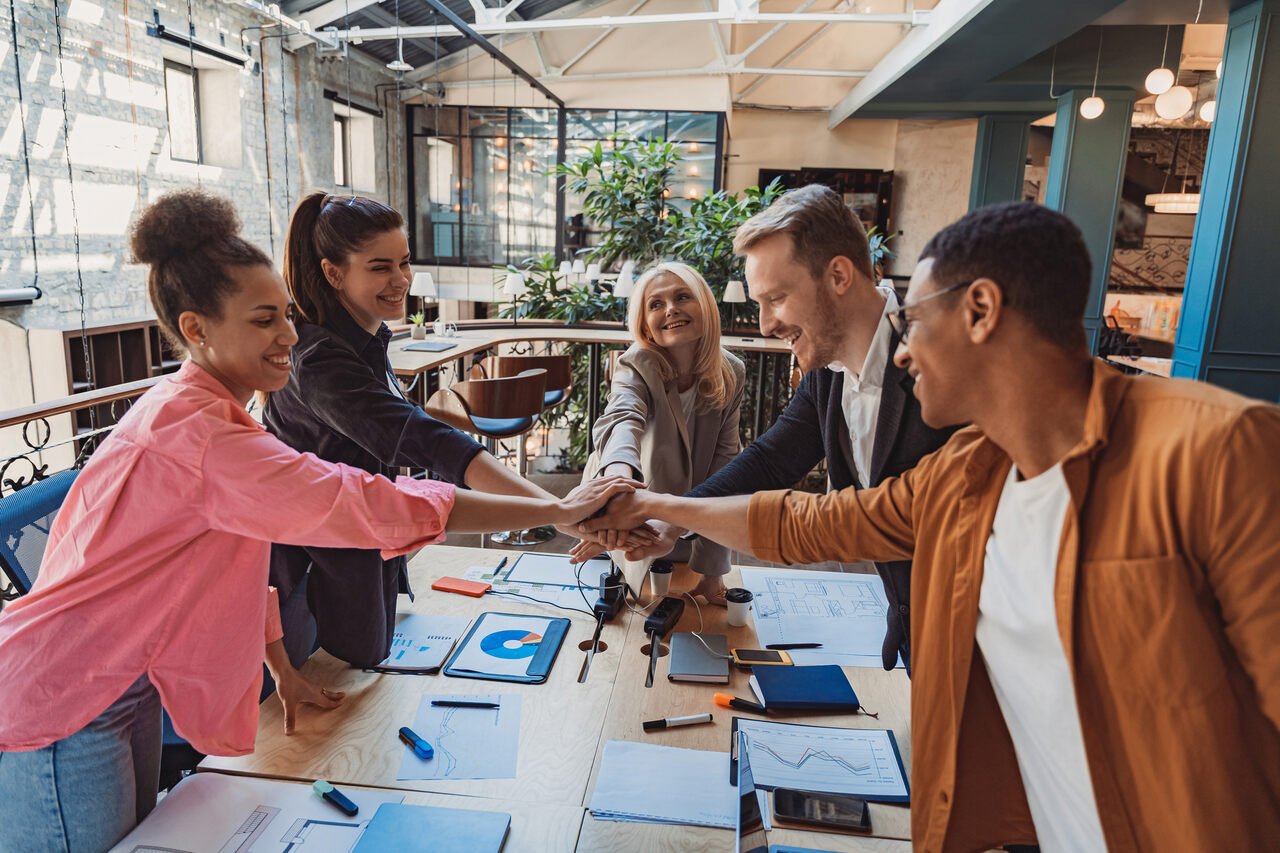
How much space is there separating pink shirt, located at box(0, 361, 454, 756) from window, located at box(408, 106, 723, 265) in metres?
12.4

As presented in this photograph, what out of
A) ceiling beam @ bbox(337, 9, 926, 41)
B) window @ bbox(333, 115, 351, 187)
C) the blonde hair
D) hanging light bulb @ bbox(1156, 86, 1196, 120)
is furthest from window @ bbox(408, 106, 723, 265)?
the blonde hair

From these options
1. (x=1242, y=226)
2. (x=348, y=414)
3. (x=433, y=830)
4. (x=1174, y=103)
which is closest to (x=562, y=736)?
(x=433, y=830)

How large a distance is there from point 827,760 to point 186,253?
1.30m

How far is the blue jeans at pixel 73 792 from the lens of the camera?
108 cm

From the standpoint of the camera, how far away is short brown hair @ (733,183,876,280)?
5.58 feet

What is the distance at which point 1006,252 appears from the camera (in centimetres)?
95

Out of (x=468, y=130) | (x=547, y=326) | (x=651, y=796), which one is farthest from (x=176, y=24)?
(x=651, y=796)

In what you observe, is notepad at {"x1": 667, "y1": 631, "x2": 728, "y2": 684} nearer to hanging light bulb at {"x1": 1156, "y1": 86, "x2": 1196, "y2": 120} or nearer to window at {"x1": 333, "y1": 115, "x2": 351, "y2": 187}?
hanging light bulb at {"x1": 1156, "y1": 86, "x2": 1196, "y2": 120}

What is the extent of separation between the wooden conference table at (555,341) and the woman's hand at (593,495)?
3.33 meters

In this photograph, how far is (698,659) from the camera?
1.60 meters

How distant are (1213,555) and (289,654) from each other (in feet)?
5.01

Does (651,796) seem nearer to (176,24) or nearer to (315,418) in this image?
(315,418)

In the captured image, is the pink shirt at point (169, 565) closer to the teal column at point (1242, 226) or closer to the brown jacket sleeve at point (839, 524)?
the brown jacket sleeve at point (839, 524)

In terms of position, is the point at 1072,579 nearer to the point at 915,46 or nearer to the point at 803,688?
the point at 803,688
